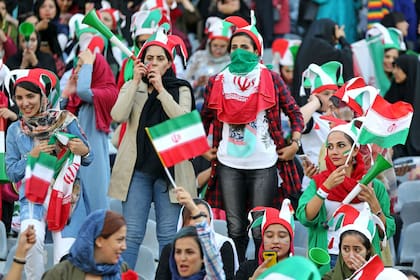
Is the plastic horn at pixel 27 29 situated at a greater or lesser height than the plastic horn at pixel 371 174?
greater

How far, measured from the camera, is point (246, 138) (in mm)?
8938

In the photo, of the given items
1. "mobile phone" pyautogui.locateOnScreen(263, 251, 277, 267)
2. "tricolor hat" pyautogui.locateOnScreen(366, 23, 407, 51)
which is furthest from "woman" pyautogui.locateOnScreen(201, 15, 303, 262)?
"tricolor hat" pyautogui.locateOnScreen(366, 23, 407, 51)

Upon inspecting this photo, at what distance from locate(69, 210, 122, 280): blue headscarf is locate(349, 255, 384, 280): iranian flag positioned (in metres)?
1.52

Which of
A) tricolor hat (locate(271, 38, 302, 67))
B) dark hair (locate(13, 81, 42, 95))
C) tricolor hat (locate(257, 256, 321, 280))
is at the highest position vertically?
dark hair (locate(13, 81, 42, 95))

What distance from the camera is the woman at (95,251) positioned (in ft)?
22.6

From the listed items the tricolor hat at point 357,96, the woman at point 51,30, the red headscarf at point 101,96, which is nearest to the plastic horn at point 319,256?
the tricolor hat at point 357,96

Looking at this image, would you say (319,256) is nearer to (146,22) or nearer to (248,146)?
(248,146)

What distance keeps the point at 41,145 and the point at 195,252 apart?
1531 mm

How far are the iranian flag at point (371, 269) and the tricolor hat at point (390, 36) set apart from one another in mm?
5630

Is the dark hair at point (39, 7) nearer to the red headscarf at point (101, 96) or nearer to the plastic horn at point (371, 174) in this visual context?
the red headscarf at point (101, 96)

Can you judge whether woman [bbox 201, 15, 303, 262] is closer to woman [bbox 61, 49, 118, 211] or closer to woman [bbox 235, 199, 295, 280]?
woman [bbox 235, 199, 295, 280]

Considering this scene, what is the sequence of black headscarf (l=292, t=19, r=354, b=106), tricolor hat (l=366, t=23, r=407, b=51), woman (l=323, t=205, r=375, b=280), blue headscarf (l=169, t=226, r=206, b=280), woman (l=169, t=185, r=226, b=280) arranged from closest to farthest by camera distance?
woman (l=169, t=185, r=226, b=280)
blue headscarf (l=169, t=226, r=206, b=280)
woman (l=323, t=205, r=375, b=280)
black headscarf (l=292, t=19, r=354, b=106)
tricolor hat (l=366, t=23, r=407, b=51)

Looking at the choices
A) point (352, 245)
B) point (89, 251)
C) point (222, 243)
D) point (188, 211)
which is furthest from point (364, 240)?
point (89, 251)

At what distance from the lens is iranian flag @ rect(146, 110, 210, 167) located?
23.4 feet
